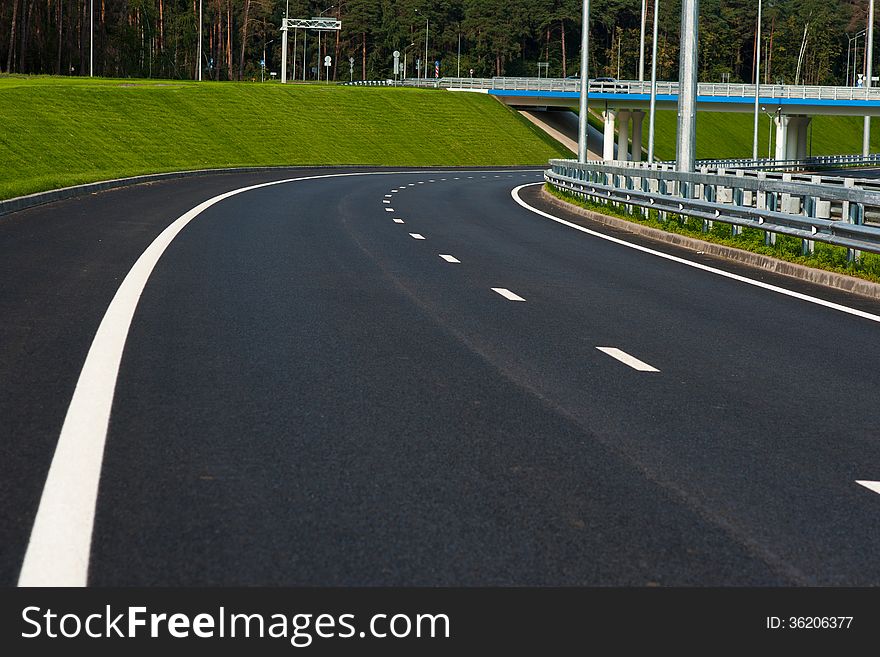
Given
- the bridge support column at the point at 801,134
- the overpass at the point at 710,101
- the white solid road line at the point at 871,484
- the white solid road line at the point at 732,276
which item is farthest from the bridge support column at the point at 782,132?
the white solid road line at the point at 871,484

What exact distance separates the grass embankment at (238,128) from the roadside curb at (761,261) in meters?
16.4

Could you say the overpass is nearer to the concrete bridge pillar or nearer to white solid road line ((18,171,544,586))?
the concrete bridge pillar

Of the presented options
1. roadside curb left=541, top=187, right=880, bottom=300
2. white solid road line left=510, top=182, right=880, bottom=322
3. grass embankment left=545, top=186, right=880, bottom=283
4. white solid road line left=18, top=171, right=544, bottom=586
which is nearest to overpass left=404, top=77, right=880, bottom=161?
roadside curb left=541, top=187, right=880, bottom=300

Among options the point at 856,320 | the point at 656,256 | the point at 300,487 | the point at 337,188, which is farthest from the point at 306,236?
the point at 337,188

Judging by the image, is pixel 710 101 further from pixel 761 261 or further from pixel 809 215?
pixel 809 215

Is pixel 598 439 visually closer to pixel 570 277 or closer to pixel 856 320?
pixel 856 320

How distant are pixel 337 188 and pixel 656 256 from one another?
26.3 m

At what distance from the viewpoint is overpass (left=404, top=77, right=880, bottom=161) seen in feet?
346

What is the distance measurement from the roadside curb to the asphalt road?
0.66m

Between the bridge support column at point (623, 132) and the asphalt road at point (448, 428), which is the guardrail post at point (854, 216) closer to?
the asphalt road at point (448, 428)

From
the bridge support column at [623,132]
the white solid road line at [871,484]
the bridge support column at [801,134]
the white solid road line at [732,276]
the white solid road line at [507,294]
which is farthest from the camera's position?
the bridge support column at [623,132]

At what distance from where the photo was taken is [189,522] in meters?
6.16

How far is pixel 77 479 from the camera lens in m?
6.89

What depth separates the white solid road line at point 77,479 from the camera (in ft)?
18.1
